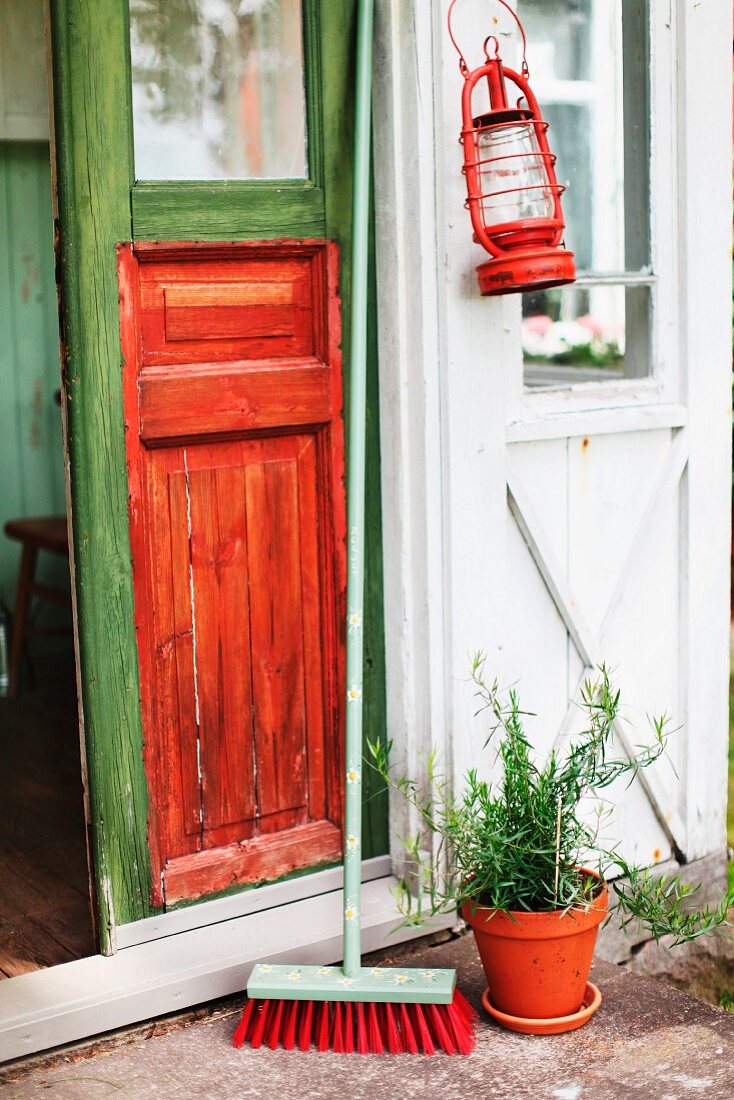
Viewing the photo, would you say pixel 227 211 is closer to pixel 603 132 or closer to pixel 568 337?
pixel 603 132

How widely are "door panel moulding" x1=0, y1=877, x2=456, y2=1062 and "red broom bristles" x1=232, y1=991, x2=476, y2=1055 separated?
0.13 meters

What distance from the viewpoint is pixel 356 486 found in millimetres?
2459

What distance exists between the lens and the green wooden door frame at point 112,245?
2365 mm

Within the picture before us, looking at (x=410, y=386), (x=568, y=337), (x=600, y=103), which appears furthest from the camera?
(x=568, y=337)

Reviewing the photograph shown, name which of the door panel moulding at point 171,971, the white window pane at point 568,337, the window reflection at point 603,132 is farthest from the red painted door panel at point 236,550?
the white window pane at point 568,337

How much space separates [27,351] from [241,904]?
295cm

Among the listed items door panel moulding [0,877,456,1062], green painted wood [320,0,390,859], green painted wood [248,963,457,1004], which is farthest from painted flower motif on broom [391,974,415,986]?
green painted wood [320,0,390,859]

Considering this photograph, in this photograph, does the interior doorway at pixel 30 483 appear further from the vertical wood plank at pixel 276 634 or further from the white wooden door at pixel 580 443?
the white wooden door at pixel 580 443

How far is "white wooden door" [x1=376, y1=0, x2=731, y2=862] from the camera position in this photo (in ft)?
8.70

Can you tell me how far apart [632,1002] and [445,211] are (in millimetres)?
1628

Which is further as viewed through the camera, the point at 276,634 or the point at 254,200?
the point at 276,634

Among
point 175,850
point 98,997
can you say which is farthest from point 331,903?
point 98,997

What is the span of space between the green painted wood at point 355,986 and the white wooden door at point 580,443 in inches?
20.1

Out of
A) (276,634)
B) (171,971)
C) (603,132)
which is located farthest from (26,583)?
(603,132)
